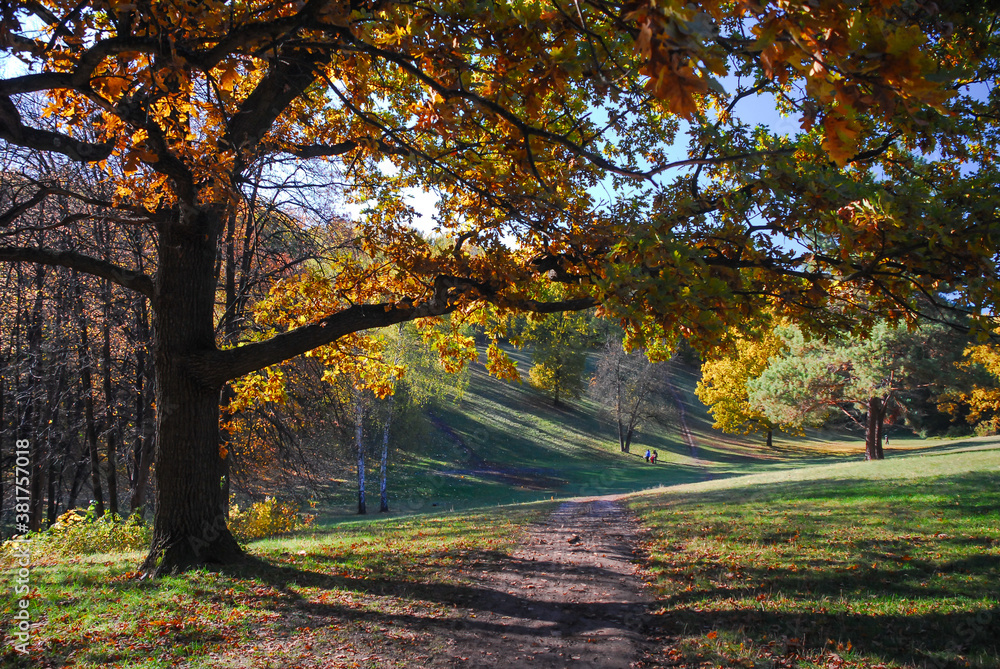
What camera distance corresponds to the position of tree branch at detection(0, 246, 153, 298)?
5.81 m

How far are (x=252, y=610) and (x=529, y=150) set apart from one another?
485 centimetres

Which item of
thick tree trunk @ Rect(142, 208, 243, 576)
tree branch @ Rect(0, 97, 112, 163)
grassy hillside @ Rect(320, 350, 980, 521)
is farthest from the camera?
grassy hillside @ Rect(320, 350, 980, 521)

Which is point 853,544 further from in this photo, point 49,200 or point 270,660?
point 49,200

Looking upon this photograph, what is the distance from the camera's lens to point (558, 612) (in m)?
5.51

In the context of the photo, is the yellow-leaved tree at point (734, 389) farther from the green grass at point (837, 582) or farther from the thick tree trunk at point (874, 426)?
the green grass at point (837, 582)

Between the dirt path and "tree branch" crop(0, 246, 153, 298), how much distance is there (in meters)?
5.48

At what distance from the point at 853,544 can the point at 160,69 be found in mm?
9067

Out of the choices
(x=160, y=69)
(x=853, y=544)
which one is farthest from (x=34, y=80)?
(x=853, y=544)

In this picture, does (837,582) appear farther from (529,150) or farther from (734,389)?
(734,389)

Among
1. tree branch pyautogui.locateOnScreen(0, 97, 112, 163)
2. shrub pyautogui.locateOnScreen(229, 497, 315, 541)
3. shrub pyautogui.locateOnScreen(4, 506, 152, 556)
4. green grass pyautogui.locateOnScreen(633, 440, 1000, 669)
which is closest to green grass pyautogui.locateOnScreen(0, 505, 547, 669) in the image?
shrub pyautogui.locateOnScreen(4, 506, 152, 556)

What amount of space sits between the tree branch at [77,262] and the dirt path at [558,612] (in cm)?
548

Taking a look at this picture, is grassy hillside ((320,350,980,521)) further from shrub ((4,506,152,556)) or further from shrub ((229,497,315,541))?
shrub ((4,506,152,556))

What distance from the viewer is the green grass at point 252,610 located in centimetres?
419

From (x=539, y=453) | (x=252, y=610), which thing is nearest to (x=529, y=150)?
(x=252, y=610)
